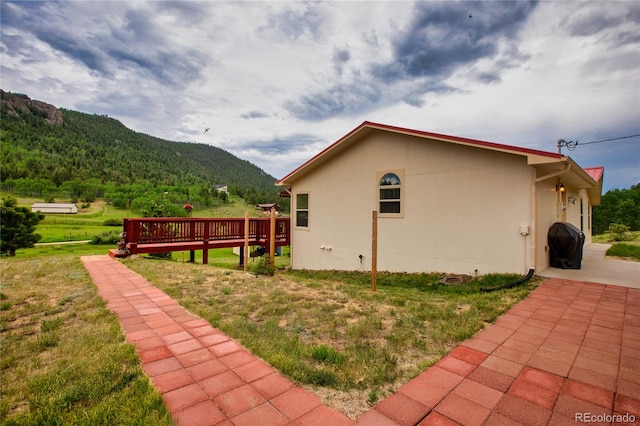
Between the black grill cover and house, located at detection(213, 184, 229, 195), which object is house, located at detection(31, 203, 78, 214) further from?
the black grill cover

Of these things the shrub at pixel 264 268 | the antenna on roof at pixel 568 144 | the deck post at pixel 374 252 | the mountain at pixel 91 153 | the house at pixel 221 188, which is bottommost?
the shrub at pixel 264 268

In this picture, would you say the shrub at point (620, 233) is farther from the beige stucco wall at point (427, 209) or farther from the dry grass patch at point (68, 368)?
the dry grass patch at point (68, 368)

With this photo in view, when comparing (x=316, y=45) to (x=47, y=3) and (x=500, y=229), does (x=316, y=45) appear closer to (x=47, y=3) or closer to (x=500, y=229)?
(x=47, y=3)

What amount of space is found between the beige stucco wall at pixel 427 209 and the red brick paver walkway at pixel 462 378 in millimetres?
2633

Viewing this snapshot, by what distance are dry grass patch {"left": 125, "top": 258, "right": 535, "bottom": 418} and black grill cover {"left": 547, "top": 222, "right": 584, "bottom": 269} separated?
6.97 feet

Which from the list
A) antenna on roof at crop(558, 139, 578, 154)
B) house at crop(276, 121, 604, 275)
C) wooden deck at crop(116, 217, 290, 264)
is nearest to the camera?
house at crop(276, 121, 604, 275)

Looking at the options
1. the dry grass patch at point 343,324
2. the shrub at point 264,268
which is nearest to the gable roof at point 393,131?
the dry grass patch at point 343,324

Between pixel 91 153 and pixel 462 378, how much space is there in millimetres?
Result: 63213

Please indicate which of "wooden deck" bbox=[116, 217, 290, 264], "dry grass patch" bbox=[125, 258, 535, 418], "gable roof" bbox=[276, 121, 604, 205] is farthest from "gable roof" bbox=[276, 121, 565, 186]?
"dry grass patch" bbox=[125, 258, 535, 418]

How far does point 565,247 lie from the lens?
6.88 meters

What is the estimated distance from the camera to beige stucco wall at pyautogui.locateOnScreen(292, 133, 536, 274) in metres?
6.13

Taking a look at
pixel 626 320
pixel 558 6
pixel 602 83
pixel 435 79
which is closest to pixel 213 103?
pixel 435 79

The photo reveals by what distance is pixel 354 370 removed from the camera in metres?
2.44

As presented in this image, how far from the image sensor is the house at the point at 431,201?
237 inches
